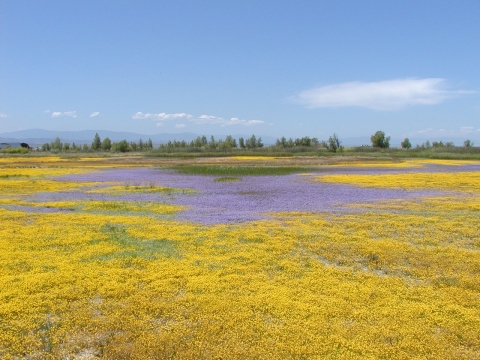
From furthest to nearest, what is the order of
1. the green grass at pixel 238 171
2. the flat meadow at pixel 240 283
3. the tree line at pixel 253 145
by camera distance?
1. the tree line at pixel 253 145
2. the green grass at pixel 238 171
3. the flat meadow at pixel 240 283

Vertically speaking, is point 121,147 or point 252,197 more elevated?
point 121,147

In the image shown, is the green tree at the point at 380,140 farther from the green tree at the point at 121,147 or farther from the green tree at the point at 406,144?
the green tree at the point at 121,147

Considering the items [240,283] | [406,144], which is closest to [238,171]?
[240,283]

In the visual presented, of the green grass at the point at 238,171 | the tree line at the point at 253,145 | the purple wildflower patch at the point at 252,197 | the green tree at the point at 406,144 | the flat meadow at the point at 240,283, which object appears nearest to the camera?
the flat meadow at the point at 240,283

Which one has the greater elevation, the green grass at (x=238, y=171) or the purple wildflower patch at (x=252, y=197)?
the green grass at (x=238, y=171)

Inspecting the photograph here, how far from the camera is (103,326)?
7.35 m

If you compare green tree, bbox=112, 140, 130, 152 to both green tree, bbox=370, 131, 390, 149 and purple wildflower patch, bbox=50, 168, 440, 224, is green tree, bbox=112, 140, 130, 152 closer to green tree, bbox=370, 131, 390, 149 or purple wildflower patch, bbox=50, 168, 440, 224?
green tree, bbox=370, 131, 390, 149

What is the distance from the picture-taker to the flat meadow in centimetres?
674

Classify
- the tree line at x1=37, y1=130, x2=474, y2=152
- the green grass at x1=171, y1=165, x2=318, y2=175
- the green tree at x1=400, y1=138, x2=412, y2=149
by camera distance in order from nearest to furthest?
the green grass at x1=171, y1=165, x2=318, y2=175 → the tree line at x1=37, y1=130, x2=474, y2=152 → the green tree at x1=400, y1=138, x2=412, y2=149

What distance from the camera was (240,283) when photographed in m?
9.48

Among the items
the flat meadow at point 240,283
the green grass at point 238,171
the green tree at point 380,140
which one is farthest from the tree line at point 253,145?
→ the flat meadow at point 240,283

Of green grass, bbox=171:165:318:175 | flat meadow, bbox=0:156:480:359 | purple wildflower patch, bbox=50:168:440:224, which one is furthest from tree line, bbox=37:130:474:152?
flat meadow, bbox=0:156:480:359

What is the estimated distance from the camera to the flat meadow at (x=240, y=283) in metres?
6.74

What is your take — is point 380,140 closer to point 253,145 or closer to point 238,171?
point 253,145
